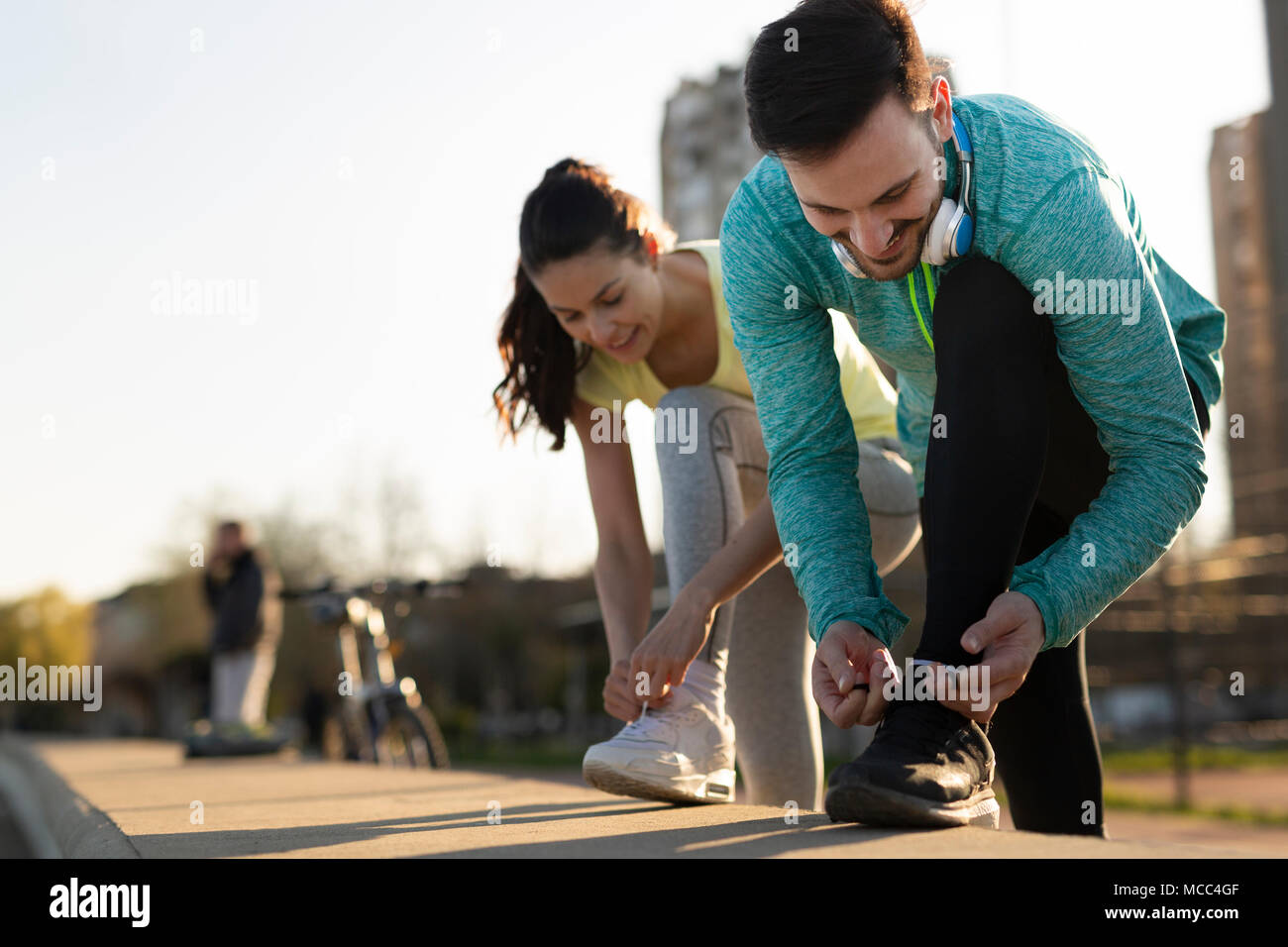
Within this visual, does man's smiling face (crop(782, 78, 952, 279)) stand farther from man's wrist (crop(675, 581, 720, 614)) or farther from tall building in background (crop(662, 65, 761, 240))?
tall building in background (crop(662, 65, 761, 240))

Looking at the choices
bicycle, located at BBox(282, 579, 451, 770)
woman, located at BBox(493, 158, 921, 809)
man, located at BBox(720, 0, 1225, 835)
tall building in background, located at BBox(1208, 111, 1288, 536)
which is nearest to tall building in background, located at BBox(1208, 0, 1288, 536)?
tall building in background, located at BBox(1208, 111, 1288, 536)

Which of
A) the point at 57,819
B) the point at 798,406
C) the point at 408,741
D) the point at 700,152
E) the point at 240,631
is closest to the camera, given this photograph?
the point at 798,406

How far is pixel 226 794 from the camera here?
312 centimetres

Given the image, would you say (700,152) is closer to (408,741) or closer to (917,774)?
(408,741)

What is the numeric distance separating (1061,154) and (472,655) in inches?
1305

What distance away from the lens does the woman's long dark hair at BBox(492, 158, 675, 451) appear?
2.69 metres

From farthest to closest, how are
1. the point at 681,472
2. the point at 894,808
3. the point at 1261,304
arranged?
the point at 1261,304 → the point at 681,472 → the point at 894,808

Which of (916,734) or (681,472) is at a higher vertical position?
(681,472)

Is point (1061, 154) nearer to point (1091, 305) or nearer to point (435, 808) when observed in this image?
point (1091, 305)

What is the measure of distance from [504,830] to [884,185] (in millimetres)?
1060

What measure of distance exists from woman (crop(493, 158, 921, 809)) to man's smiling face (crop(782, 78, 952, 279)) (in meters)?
0.65

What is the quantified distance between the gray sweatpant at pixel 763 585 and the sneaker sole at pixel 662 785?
0.39 m

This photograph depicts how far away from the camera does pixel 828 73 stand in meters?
1.68

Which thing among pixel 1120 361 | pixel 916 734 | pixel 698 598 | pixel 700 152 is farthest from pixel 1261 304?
pixel 916 734
